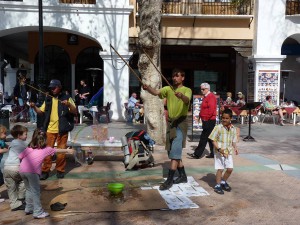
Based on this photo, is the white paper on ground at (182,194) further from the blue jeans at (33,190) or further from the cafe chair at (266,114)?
A: the cafe chair at (266,114)

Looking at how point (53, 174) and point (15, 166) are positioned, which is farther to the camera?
point (53, 174)

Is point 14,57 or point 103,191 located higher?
point 14,57

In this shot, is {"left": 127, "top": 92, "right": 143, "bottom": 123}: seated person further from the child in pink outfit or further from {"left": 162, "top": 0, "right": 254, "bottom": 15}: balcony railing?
the child in pink outfit

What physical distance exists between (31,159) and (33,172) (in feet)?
0.52

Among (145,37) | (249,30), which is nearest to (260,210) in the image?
(145,37)

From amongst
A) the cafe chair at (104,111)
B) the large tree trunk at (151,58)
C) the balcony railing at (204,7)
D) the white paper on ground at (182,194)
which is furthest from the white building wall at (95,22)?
the white paper on ground at (182,194)

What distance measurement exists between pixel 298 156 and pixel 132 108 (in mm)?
7771

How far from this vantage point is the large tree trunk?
9094 mm

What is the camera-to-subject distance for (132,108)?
1511 cm

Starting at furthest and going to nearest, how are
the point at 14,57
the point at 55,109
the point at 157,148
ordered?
the point at 14,57 < the point at 157,148 < the point at 55,109

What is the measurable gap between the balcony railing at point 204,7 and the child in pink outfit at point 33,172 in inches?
512

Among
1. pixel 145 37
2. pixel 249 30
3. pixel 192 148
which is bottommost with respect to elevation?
pixel 192 148

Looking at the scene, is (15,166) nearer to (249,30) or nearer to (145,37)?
(145,37)

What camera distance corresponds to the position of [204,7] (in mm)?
16859
